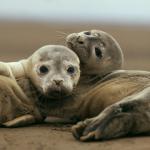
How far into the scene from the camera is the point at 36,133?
679 cm

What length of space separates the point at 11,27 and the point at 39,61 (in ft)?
44.2

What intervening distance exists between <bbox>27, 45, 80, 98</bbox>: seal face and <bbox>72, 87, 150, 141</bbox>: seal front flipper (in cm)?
48

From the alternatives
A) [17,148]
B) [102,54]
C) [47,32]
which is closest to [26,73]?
[102,54]

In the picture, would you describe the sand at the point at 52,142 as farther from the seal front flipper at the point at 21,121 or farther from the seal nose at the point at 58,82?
the seal nose at the point at 58,82

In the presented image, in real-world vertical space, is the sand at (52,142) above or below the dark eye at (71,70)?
below

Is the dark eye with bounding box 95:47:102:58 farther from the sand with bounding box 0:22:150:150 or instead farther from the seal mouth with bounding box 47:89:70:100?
the sand with bounding box 0:22:150:150

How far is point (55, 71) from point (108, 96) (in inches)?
19.8

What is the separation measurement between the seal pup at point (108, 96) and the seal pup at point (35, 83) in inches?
9.4

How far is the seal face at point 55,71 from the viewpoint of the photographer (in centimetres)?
689

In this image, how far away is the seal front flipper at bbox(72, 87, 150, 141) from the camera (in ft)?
21.1

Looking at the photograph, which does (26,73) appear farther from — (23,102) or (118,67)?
(118,67)

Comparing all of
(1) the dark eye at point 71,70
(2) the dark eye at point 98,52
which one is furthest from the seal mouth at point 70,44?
(1) the dark eye at point 71,70

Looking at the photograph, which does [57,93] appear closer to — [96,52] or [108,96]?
[108,96]

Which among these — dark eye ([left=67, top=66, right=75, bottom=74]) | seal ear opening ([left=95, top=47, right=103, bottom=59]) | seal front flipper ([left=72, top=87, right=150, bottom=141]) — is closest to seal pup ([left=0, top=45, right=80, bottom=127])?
dark eye ([left=67, top=66, right=75, bottom=74])
